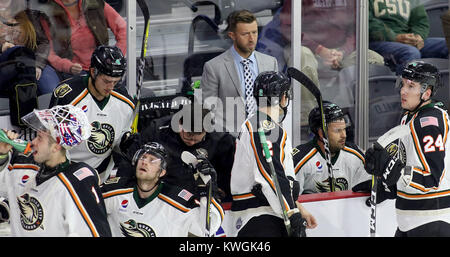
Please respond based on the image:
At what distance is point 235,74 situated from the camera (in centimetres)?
568

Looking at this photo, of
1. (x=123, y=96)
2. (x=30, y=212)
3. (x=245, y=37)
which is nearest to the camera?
(x=30, y=212)

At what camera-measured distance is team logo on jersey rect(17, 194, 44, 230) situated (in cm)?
361

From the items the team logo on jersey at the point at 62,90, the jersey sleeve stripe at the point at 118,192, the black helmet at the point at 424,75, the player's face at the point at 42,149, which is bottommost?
the jersey sleeve stripe at the point at 118,192

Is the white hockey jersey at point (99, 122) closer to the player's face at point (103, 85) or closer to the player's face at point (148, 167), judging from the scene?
the player's face at point (103, 85)

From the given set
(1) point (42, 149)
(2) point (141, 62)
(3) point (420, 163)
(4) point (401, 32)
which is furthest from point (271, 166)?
(4) point (401, 32)

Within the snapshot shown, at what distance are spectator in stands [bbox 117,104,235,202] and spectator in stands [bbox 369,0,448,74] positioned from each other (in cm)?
215

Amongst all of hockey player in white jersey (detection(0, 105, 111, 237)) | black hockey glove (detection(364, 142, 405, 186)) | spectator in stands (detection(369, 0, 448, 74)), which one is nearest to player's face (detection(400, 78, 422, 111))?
black hockey glove (detection(364, 142, 405, 186))

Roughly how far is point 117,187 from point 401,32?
329 centimetres

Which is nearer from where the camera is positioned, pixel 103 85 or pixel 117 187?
pixel 117 187

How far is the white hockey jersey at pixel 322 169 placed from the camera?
17.3 ft

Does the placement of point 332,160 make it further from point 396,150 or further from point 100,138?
point 100,138

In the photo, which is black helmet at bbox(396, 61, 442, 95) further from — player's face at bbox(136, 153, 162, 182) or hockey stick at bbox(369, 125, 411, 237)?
player's face at bbox(136, 153, 162, 182)

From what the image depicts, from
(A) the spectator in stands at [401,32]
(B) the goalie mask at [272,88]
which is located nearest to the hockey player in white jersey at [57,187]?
(B) the goalie mask at [272,88]

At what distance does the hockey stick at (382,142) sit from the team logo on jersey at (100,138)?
1429 mm
